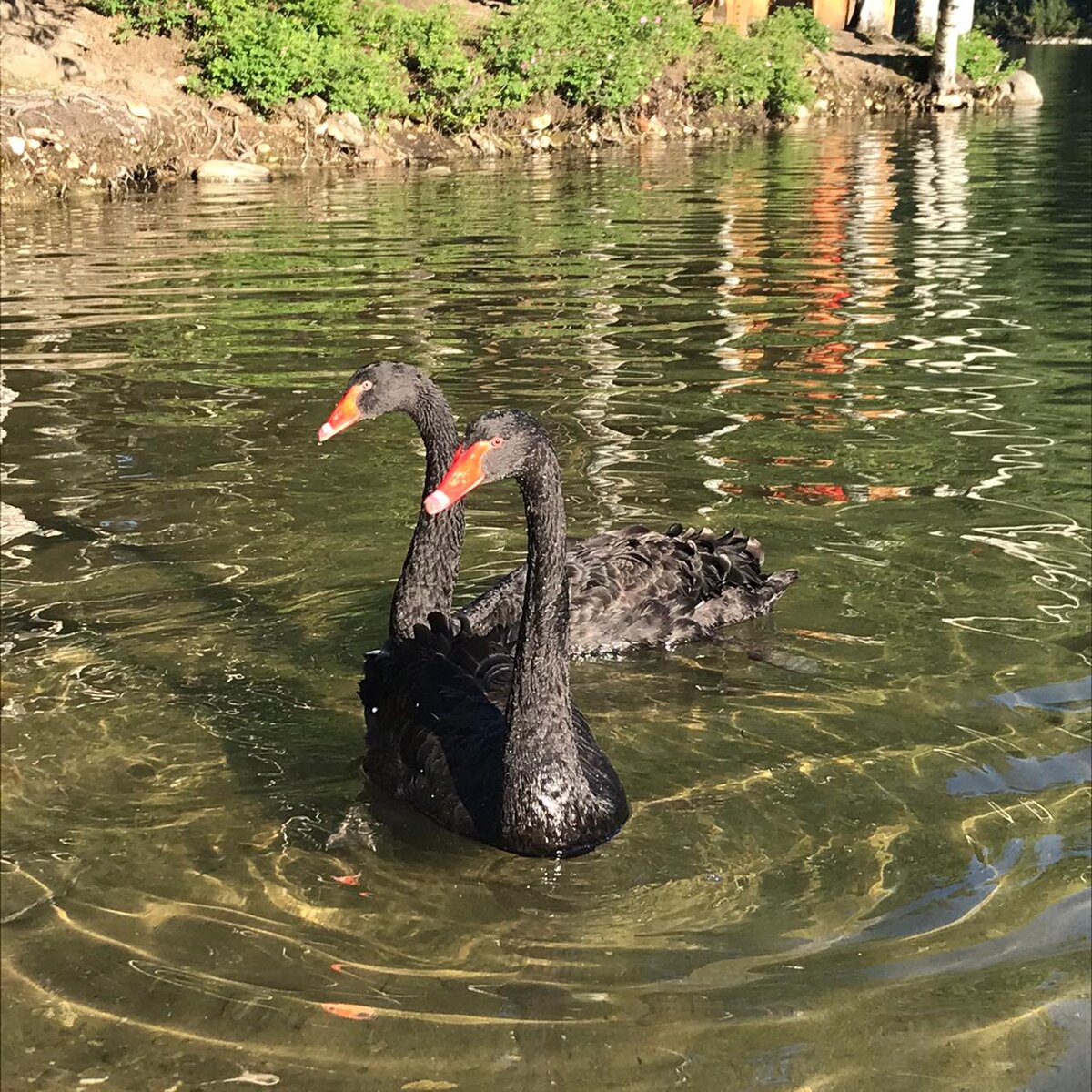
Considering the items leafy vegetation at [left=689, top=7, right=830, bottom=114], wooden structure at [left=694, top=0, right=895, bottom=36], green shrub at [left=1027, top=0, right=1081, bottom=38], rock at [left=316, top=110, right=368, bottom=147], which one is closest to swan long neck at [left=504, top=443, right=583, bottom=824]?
rock at [left=316, top=110, right=368, bottom=147]

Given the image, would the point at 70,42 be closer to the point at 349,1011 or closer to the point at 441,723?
the point at 441,723

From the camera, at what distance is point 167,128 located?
75.9 ft

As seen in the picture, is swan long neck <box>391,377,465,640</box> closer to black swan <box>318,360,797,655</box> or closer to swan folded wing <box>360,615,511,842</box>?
black swan <box>318,360,797,655</box>

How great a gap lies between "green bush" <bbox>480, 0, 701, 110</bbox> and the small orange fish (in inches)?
1028

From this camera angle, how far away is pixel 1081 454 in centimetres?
811

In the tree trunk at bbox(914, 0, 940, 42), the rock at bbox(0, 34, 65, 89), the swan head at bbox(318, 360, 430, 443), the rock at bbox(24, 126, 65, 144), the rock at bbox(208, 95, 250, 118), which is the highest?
the tree trunk at bbox(914, 0, 940, 42)

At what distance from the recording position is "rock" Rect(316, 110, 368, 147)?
25.9m

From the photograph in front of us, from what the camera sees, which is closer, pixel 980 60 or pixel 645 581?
pixel 645 581

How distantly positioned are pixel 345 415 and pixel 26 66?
748 inches

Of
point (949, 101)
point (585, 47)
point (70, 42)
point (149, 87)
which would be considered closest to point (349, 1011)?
point (149, 87)

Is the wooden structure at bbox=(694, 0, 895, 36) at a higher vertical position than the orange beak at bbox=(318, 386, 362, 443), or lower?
higher

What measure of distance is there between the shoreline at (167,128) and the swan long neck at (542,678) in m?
18.0

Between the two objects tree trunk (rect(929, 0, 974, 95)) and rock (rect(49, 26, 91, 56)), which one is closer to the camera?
rock (rect(49, 26, 91, 56))

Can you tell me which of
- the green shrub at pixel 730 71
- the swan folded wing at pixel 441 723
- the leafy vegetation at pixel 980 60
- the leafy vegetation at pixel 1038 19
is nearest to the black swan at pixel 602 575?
the swan folded wing at pixel 441 723
